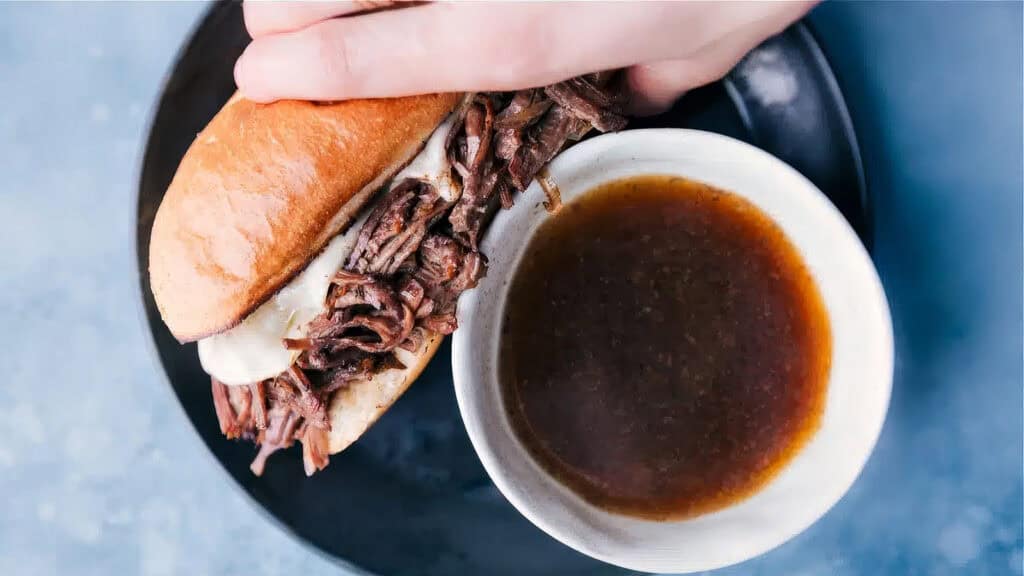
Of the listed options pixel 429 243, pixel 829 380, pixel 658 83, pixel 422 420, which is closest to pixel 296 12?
pixel 429 243

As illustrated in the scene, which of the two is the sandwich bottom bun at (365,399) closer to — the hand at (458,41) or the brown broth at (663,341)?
the brown broth at (663,341)

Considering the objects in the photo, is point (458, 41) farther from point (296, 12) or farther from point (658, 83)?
point (658, 83)

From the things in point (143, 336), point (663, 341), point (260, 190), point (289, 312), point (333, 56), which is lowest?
point (663, 341)

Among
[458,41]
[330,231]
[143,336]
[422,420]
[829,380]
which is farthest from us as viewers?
[143,336]

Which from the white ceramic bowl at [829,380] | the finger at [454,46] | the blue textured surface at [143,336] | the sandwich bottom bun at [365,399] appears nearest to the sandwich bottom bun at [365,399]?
the sandwich bottom bun at [365,399]

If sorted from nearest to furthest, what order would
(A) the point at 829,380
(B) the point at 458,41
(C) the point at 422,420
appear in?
(B) the point at 458,41, (A) the point at 829,380, (C) the point at 422,420

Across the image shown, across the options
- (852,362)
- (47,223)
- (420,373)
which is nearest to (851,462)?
(852,362)
